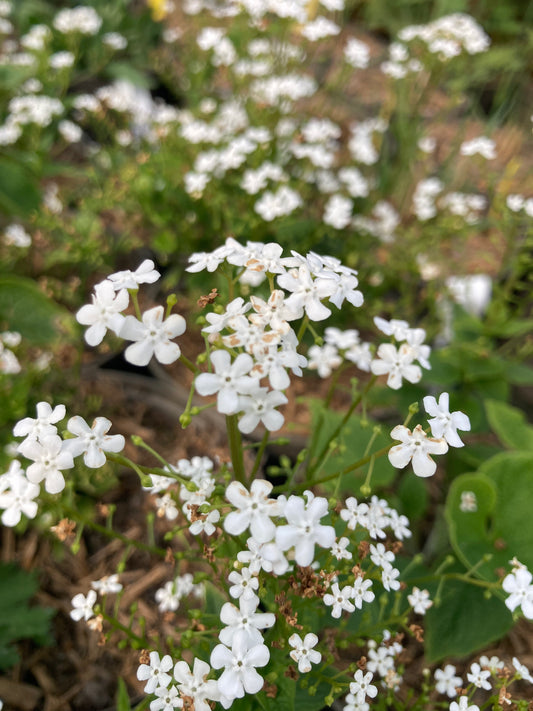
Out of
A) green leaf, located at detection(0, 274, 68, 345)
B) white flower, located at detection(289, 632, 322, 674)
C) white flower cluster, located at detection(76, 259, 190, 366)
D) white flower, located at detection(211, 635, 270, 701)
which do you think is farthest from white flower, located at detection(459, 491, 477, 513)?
green leaf, located at detection(0, 274, 68, 345)

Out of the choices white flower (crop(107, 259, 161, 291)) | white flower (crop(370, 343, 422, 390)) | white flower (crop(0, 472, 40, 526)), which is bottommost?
white flower (crop(0, 472, 40, 526))

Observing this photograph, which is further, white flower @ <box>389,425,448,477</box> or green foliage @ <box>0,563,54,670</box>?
green foliage @ <box>0,563,54,670</box>

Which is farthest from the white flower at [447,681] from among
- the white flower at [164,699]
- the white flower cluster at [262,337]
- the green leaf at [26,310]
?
the green leaf at [26,310]

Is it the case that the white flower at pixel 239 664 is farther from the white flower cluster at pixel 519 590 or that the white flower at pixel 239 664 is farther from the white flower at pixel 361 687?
the white flower cluster at pixel 519 590

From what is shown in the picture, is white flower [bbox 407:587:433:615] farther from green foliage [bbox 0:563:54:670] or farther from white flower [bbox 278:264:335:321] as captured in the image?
green foliage [bbox 0:563:54:670]

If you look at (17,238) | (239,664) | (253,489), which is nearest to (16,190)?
(17,238)

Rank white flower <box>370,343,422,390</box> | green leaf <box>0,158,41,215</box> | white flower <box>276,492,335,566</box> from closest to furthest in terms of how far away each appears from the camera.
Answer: white flower <box>276,492,335,566</box> → white flower <box>370,343,422,390</box> → green leaf <box>0,158,41,215</box>

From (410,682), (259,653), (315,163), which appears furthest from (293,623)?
(315,163)
